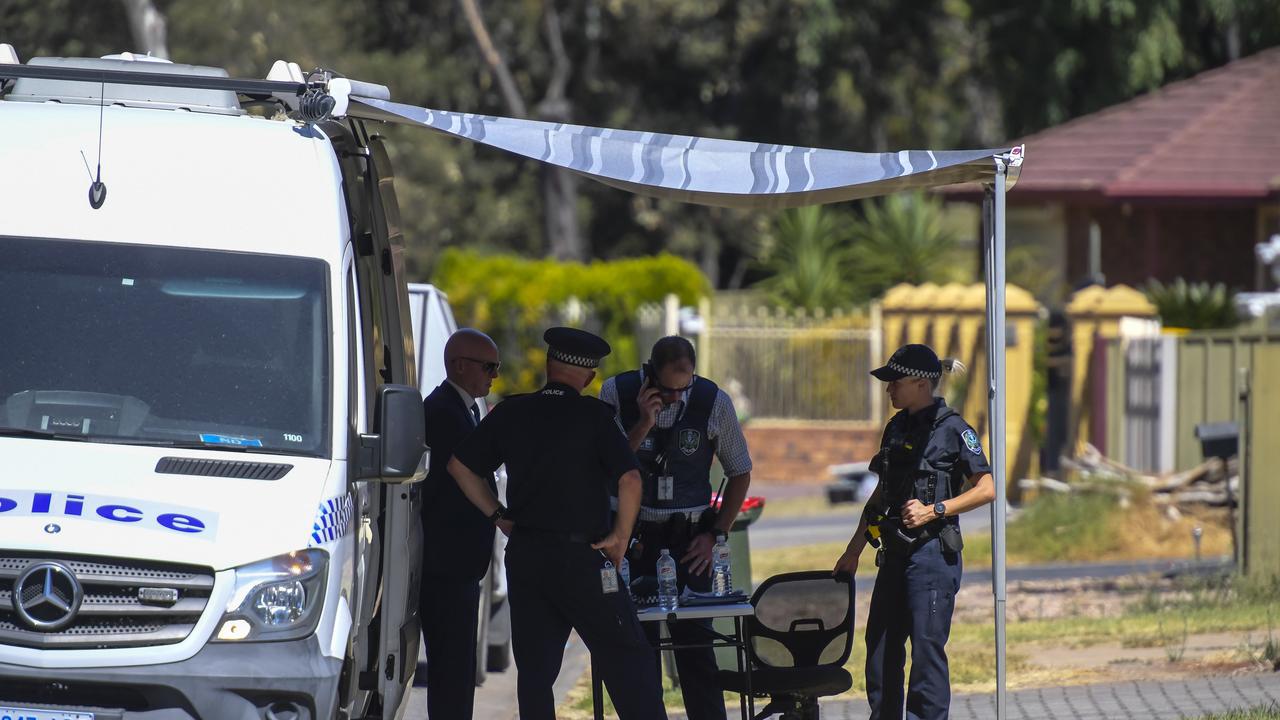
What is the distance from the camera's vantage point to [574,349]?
670 cm

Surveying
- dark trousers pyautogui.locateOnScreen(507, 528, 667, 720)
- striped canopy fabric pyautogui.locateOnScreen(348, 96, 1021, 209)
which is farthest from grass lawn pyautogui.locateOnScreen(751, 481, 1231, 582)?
striped canopy fabric pyautogui.locateOnScreen(348, 96, 1021, 209)

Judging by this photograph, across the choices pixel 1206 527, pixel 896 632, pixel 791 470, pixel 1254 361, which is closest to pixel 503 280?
pixel 791 470

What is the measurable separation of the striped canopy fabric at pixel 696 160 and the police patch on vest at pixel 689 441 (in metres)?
1.18

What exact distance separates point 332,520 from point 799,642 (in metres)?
2.32

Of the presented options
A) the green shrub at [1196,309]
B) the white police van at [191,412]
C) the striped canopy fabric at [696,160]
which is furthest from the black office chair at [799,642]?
the green shrub at [1196,309]

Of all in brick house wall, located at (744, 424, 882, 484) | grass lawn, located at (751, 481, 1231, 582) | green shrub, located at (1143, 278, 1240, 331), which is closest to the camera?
grass lawn, located at (751, 481, 1231, 582)

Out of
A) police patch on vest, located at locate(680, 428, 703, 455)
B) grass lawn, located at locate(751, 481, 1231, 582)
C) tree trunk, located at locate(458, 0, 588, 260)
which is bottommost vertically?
grass lawn, located at locate(751, 481, 1231, 582)

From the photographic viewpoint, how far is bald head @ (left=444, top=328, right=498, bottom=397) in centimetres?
752

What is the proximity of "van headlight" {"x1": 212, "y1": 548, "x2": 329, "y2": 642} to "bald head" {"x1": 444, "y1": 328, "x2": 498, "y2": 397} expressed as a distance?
2.02 meters

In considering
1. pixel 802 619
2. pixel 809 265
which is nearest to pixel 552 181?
pixel 809 265

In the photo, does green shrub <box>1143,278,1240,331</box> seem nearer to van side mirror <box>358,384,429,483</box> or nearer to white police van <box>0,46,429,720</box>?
white police van <box>0,46,429,720</box>

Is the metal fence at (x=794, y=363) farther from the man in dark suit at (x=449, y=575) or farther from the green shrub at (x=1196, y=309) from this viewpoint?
the man in dark suit at (x=449, y=575)

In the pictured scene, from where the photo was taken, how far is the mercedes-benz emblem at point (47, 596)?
5328mm

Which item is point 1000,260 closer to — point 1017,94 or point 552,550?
point 552,550
